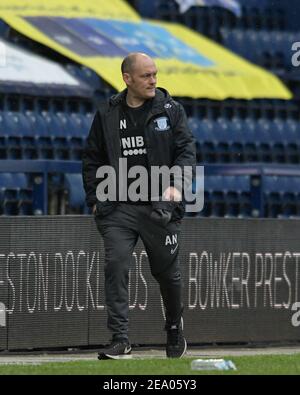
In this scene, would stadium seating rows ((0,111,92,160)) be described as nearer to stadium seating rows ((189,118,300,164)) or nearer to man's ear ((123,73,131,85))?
stadium seating rows ((189,118,300,164))

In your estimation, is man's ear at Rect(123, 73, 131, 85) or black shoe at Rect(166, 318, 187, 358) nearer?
man's ear at Rect(123, 73, 131, 85)

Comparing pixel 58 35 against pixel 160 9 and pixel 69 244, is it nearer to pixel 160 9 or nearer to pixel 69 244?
pixel 160 9

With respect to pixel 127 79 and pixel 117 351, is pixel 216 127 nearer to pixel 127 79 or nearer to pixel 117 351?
pixel 127 79

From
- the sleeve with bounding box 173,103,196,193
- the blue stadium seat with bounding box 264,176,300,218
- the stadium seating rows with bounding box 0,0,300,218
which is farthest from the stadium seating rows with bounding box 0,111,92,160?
the sleeve with bounding box 173,103,196,193

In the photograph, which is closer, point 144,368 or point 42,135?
point 144,368

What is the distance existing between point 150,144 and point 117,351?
4.18ft

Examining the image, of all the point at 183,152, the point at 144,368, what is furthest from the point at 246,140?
the point at 144,368

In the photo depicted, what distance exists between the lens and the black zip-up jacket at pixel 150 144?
842 cm

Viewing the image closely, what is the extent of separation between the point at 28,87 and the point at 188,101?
265 cm

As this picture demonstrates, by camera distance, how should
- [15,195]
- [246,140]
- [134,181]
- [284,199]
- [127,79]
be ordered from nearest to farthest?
[134,181]
[127,79]
[15,195]
[284,199]
[246,140]

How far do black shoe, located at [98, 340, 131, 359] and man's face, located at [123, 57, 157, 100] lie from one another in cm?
151

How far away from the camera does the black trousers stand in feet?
27.7

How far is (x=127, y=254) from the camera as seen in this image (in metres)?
8.48

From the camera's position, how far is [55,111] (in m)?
15.0
